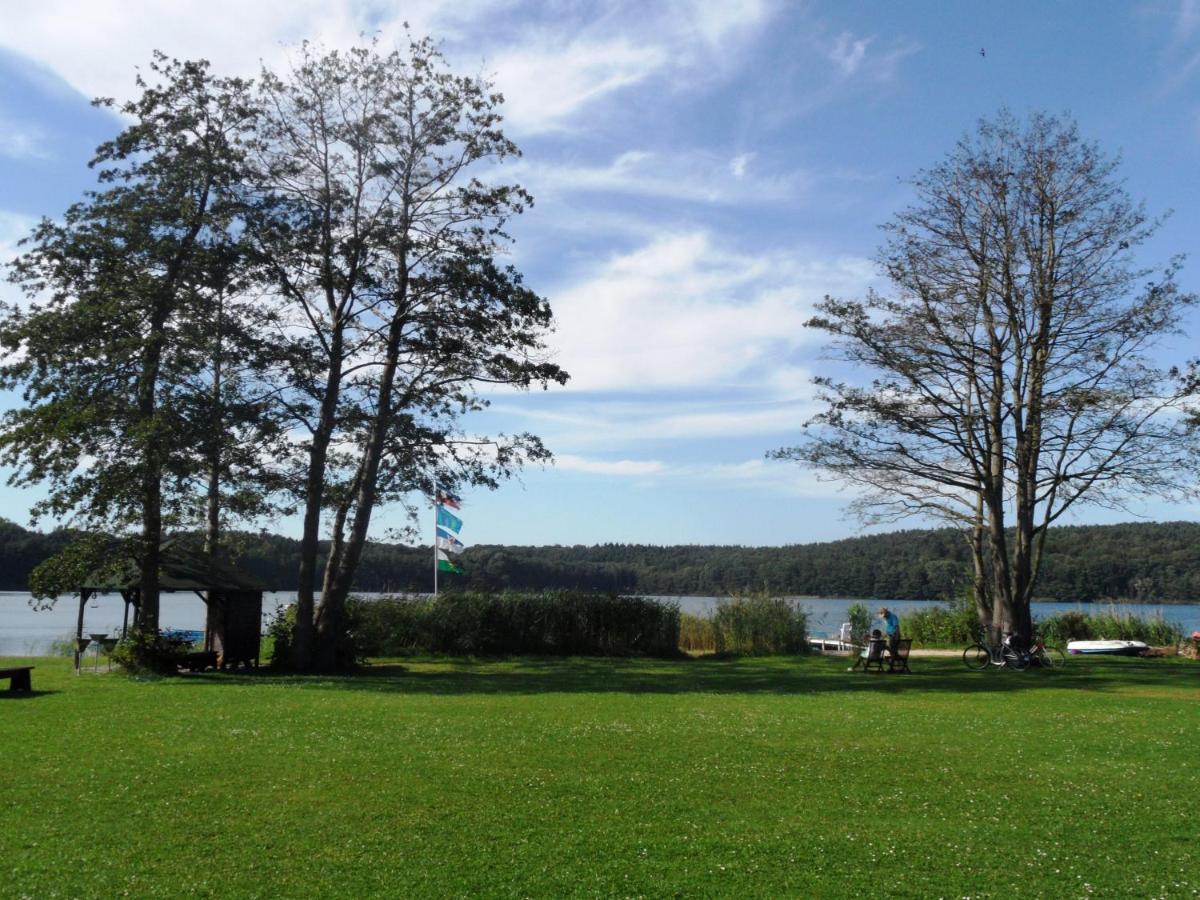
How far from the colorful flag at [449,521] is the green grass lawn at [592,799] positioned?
62.9ft

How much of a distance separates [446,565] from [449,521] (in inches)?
58.2

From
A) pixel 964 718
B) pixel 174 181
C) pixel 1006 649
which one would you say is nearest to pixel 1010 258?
pixel 1006 649

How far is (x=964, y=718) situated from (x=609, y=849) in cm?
778

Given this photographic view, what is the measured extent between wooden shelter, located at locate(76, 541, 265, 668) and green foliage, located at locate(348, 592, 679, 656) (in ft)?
13.9

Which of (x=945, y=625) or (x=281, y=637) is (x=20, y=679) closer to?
(x=281, y=637)

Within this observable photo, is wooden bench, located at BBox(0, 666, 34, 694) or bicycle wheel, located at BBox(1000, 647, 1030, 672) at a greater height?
wooden bench, located at BBox(0, 666, 34, 694)

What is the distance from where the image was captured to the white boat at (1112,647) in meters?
27.3

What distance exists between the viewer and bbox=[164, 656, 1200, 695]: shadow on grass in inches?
679

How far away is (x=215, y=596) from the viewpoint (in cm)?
2253

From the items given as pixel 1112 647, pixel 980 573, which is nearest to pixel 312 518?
pixel 980 573

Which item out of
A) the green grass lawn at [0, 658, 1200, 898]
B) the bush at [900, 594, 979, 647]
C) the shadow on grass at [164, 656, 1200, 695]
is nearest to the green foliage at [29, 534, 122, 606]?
the shadow on grass at [164, 656, 1200, 695]

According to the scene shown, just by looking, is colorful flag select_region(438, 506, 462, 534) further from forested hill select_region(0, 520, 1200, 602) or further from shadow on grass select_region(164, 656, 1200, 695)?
shadow on grass select_region(164, 656, 1200, 695)

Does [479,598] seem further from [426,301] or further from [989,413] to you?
[989,413]

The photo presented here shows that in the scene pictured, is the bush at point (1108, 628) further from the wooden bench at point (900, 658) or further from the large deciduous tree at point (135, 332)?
the large deciduous tree at point (135, 332)
